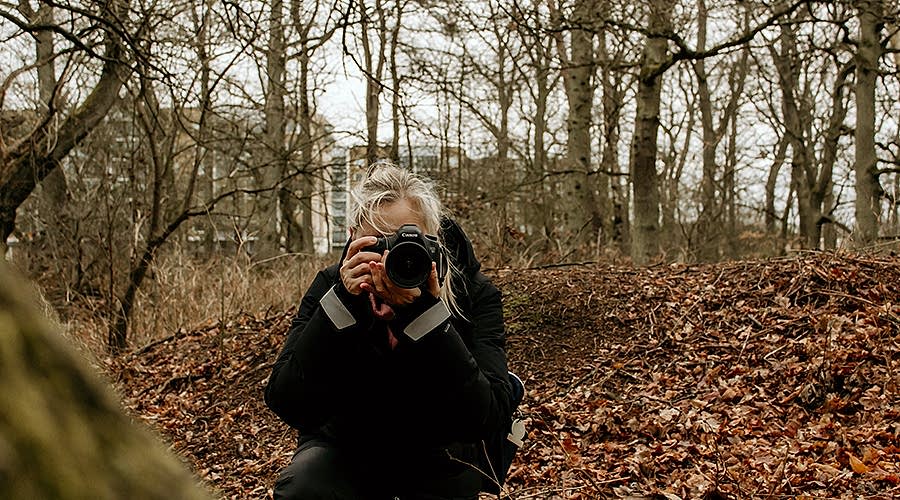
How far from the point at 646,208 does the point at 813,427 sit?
15.4 ft

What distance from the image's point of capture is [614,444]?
4.97m

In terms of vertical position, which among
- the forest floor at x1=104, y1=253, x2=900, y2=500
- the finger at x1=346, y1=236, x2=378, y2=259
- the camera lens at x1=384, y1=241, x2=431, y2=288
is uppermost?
the finger at x1=346, y1=236, x2=378, y2=259

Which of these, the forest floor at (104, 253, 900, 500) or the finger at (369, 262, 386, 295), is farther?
the forest floor at (104, 253, 900, 500)

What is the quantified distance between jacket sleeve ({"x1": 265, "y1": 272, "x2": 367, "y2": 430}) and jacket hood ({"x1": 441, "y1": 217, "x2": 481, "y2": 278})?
1.89 feet

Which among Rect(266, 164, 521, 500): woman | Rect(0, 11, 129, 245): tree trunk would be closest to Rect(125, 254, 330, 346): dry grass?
Rect(0, 11, 129, 245): tree trunk

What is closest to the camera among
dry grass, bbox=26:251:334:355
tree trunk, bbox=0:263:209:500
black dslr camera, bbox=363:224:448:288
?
tree trunk, bbox=0:263:209:500

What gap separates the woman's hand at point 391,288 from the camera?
260 centimetres

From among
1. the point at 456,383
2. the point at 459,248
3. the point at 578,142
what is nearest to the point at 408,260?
the point at 456,383

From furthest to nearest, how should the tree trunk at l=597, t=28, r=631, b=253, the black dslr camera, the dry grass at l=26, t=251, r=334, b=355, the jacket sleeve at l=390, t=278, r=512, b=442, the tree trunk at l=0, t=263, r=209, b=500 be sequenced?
1. the tree trunk at l=597, t=28, r=631, b=253
2. the dry grass at l=26, t=251, r=334, b=355
3. the jacket sleeve at l=390, t=278, r=512, b=442
4. the black dslr camera
5. the tree trunk at l=0, t=263, r=209, b=500

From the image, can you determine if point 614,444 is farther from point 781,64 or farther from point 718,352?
point 781,64

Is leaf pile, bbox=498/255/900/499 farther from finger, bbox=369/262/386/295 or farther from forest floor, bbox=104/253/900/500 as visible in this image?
finger, bbox=369/262/386/295

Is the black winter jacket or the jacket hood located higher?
the jacket hood

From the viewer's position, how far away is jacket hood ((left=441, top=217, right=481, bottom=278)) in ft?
10.4

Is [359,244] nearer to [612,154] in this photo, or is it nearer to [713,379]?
[713,379]
